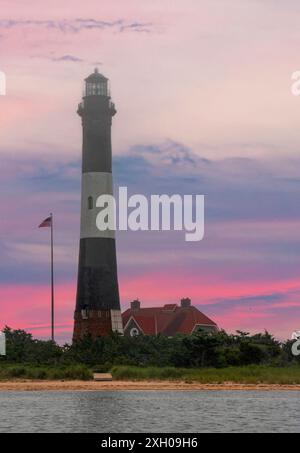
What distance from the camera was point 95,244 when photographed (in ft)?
258

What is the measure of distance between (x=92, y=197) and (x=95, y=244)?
3.54 metres

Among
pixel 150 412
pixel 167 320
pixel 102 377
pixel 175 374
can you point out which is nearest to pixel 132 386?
pixel 102 377

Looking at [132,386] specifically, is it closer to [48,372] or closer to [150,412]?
[48,372]

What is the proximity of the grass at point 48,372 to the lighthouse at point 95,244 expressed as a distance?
7.46 metres

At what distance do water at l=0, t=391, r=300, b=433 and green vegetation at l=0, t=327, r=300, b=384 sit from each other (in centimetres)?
445

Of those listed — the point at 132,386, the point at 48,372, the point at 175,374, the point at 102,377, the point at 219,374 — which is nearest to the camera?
the point at 132,386

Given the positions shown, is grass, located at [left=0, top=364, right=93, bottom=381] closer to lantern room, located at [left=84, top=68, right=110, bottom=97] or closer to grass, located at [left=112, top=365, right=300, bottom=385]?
grass, located at [left=112, top=365, right=300, bottom=385]

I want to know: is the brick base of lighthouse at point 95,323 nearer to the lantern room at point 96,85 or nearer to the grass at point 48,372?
the grass at point 48,372

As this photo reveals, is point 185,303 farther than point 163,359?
Yes

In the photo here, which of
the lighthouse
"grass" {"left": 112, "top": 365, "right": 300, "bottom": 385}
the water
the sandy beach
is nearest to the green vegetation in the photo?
"grass" {"left": 112, "top": 365, "right": 300, "bottom": 385}

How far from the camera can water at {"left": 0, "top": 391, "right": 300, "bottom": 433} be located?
152ft

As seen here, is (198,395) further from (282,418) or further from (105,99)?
(105,99)
